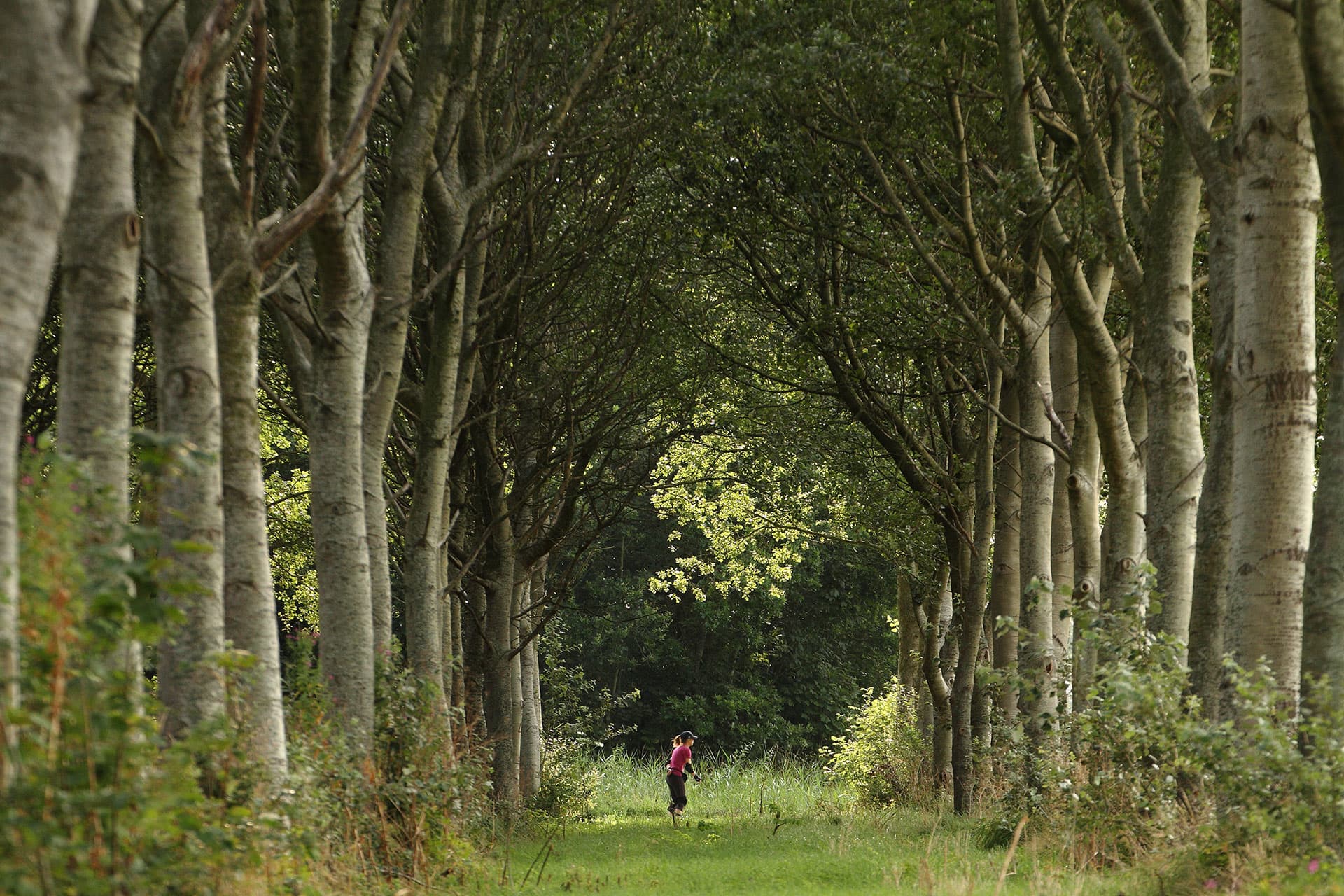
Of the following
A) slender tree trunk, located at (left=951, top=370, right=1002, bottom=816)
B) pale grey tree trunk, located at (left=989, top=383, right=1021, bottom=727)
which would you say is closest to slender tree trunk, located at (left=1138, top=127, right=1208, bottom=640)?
pale grey tree trunk, located at (left=989, top=383, right=1021, bottom=727)

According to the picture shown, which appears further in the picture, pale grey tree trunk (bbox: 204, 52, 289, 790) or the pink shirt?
the pink shirt

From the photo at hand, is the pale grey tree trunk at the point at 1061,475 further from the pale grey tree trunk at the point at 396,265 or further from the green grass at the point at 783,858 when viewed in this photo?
the pale grey tree trunk at the point at 396,265

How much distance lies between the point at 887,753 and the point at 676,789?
5386mm

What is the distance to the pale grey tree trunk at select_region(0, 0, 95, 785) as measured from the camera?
11.1ft

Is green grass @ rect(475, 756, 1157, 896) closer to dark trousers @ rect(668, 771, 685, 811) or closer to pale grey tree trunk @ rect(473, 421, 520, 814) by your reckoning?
dark trousers @ rect(668, 771, 685, 811)

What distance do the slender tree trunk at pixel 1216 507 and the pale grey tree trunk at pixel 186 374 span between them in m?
5.83

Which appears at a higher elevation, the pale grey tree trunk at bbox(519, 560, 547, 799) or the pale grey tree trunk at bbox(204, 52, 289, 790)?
the pale grey tree trunk at bbox(204, 52, 289, 790)

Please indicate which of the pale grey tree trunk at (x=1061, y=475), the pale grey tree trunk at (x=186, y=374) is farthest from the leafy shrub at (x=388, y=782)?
the pale grey tree trunk at (x=1061, y=475)

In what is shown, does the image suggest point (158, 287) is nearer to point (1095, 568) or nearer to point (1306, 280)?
point (1306, 280)

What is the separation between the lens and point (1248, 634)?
7.09 metres

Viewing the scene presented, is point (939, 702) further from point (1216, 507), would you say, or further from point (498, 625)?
point (1216, 507)

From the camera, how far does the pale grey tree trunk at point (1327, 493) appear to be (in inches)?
258

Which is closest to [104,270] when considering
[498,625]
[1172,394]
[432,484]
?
[432,484]

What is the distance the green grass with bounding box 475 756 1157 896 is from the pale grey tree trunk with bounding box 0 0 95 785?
18.0 ft
